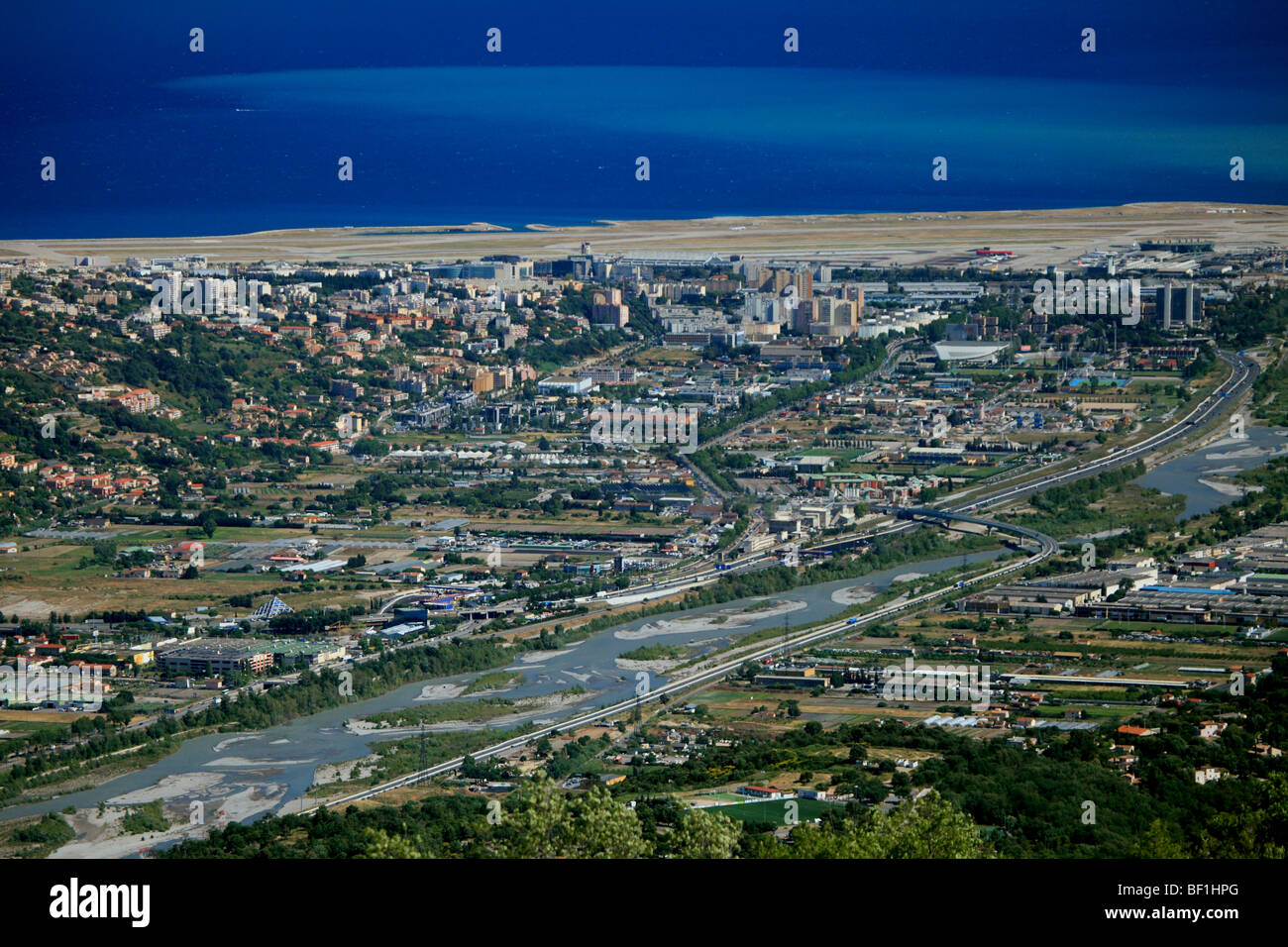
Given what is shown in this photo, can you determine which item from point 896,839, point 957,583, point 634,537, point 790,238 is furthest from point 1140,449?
point 790,238

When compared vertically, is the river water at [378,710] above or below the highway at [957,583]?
below

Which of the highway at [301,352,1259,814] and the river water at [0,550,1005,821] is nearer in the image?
the river water at [0,550,1005,821]

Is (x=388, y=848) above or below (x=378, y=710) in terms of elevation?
above

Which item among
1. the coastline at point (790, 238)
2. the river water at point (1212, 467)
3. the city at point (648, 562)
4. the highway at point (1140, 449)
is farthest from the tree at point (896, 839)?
the coastline at point (790, 238)

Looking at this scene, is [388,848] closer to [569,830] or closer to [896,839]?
[569,830]

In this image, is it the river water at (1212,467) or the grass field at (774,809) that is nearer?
the grass field at (774,809)

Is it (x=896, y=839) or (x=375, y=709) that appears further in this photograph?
(x=375, y=709)

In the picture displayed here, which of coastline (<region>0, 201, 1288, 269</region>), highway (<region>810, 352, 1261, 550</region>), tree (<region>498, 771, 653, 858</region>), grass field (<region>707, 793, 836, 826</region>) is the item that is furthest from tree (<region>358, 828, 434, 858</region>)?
coastline (<region>0, 201, 1288, 269</region>)

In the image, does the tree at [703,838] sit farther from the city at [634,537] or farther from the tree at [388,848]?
the tree at [388,848]

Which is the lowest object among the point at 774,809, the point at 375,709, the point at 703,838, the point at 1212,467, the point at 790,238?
the point at 375,709

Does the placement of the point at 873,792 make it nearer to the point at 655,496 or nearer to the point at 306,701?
the point at 306,701

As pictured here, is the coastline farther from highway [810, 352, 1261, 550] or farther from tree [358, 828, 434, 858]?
tree [358, 828, 434, 858]
